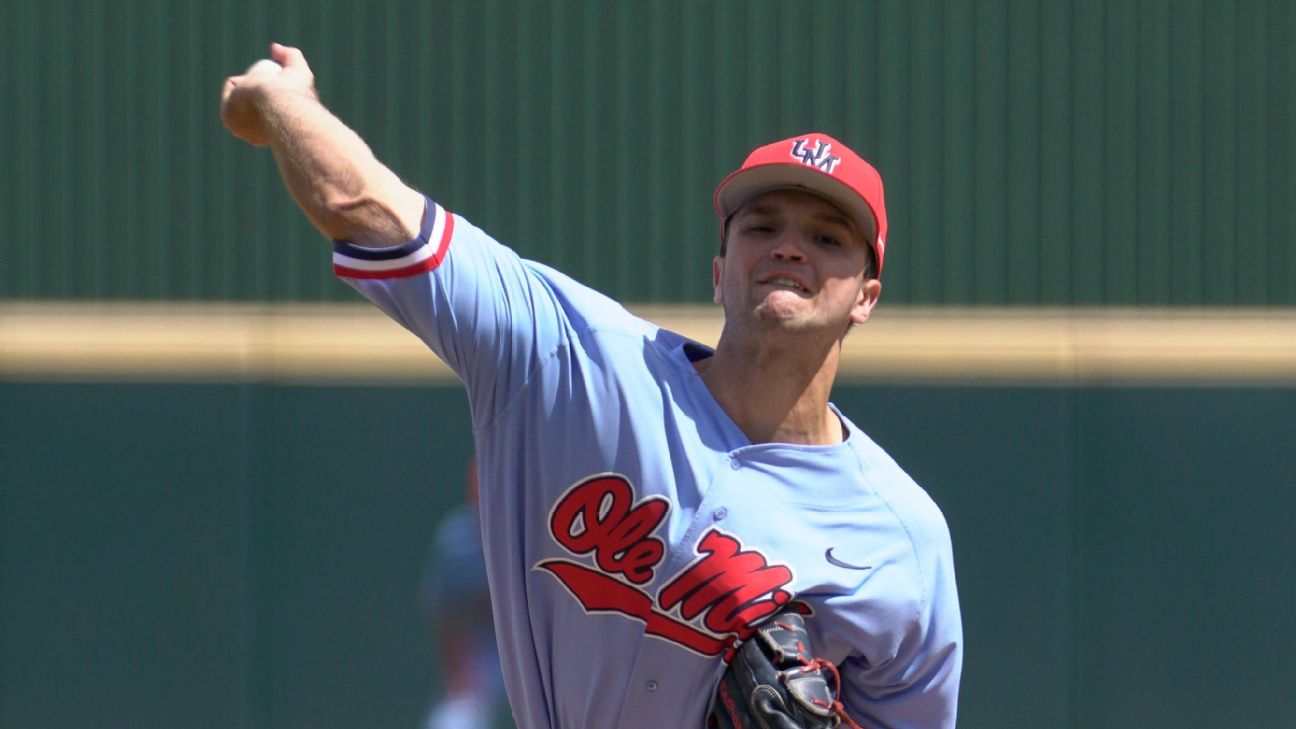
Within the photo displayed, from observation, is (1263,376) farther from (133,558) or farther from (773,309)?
(133,558)

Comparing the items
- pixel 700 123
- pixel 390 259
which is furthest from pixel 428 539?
pixel 390 259

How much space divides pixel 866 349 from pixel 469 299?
3.43 meters

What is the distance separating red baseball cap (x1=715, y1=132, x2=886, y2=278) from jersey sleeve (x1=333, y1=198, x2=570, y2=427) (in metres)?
0.42

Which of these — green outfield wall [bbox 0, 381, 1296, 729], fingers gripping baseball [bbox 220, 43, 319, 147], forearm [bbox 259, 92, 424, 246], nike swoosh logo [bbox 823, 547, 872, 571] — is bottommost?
green outfield wall [bbox 0, 381, 1296, 729]

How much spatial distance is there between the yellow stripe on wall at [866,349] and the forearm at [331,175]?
11.1 feet

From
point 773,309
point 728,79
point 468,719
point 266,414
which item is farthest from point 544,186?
point 773,309

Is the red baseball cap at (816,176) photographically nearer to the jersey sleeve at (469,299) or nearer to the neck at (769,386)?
the neck at (769,386)

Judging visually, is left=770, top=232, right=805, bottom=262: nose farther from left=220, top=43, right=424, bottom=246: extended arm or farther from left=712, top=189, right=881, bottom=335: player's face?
left=220, top=43, right=424, bottom=246: extended arm

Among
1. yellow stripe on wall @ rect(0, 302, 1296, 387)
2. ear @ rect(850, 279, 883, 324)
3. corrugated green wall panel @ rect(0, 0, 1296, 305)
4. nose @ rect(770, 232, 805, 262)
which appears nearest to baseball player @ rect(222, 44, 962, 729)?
nose @ rect(770, 232, 805, 262)

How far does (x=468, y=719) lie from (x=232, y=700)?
0.88 m

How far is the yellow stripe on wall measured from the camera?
554cm

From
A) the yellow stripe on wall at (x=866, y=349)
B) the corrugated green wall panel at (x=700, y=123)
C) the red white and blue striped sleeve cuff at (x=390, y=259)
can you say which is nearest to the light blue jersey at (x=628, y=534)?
the red white and blue striped sleeve cuff at (x=390, y=259)

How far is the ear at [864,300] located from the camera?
2.72 metres

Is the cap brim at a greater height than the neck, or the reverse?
the cap brim
